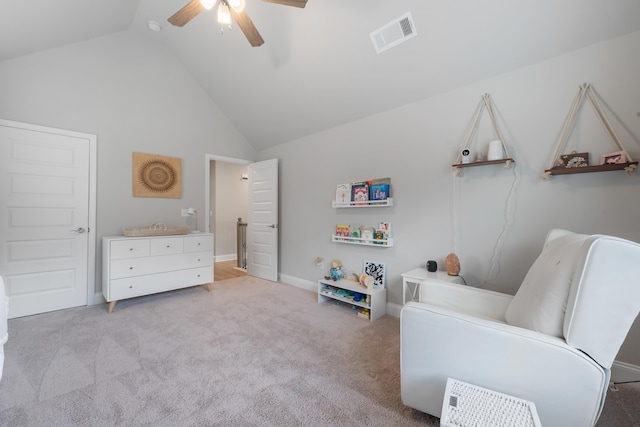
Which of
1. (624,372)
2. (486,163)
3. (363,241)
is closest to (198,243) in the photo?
(363,241)

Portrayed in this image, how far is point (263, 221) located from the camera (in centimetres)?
435

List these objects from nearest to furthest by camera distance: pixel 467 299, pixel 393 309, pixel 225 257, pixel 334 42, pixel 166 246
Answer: pixel 467 299, pixel 334 42, pixel 393 309, pixel 166 246, pixel 225 257

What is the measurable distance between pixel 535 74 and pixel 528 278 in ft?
5.15

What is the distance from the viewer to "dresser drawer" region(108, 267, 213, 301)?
2.98 m

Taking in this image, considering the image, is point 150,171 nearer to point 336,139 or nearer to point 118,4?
point 118,4

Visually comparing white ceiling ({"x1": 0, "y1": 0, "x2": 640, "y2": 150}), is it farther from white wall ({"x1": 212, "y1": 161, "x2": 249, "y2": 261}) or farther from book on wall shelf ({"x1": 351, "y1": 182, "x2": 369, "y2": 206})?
white wall ({"x1": 212, "y1": 161, "x2": 249, "y2": 261})

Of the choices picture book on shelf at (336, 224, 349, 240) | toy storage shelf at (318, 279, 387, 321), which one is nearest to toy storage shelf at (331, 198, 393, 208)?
picture book on shelf at (336, 224, 349, 240)

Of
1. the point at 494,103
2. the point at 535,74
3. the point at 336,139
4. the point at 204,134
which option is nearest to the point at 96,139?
the point at 204,134

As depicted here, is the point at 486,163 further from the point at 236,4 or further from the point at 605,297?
the point at 236,4

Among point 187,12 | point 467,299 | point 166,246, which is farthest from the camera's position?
point 166,246

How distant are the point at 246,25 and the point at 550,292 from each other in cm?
252

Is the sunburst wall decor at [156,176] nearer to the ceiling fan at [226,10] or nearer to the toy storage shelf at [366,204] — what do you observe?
the ceiling fan at [226,10]

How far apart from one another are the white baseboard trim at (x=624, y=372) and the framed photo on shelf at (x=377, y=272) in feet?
5.69

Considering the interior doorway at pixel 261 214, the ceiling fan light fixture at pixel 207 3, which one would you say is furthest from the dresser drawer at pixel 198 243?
the ceiling fan light fixture at pixel 207 3
